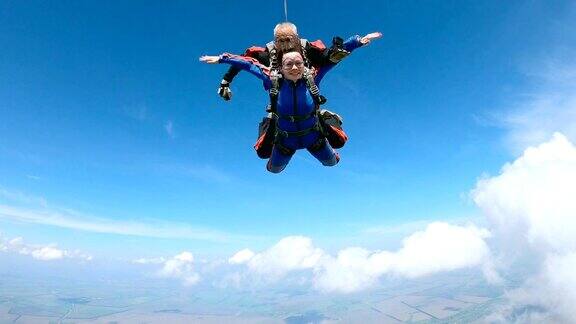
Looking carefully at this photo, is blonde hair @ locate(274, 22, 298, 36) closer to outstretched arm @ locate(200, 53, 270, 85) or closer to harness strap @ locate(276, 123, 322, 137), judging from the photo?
outstretched arm @ locate(200, 53, 270, 85)

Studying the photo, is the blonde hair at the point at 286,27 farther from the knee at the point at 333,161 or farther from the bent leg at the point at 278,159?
the knee at the point at 333,161

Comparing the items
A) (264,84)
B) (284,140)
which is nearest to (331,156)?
(284,140)

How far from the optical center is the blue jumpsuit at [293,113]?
461cm

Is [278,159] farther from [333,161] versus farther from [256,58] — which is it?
[256,58]

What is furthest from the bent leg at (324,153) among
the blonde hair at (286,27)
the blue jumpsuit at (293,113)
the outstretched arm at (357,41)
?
the blonde hair at (286,27)

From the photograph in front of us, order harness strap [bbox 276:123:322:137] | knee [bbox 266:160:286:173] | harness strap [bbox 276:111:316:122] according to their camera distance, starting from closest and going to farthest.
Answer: harness strap [bbox 276:111:316:122]
harness strap [bbox 276:123:322:137]
knee [bbox 266:160:286:173]

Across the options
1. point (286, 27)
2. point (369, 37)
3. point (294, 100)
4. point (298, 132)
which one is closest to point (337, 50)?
point (369, 37)

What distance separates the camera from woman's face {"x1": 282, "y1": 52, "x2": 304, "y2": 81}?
14.0ft

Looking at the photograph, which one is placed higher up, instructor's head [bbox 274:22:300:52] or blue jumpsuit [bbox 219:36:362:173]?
instructor's head [bbox 274:22:300:52]

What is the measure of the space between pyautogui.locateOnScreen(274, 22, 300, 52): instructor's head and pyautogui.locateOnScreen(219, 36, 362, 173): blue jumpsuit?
0.48 meters

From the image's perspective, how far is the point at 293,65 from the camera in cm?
429

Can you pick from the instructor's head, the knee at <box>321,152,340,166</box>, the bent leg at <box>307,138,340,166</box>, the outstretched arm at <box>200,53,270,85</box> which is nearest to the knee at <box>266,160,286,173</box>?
the bent leg at <box>307,138,340,166</box>

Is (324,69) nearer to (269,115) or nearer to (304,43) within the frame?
(304,43)

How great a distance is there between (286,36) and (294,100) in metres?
0.86
